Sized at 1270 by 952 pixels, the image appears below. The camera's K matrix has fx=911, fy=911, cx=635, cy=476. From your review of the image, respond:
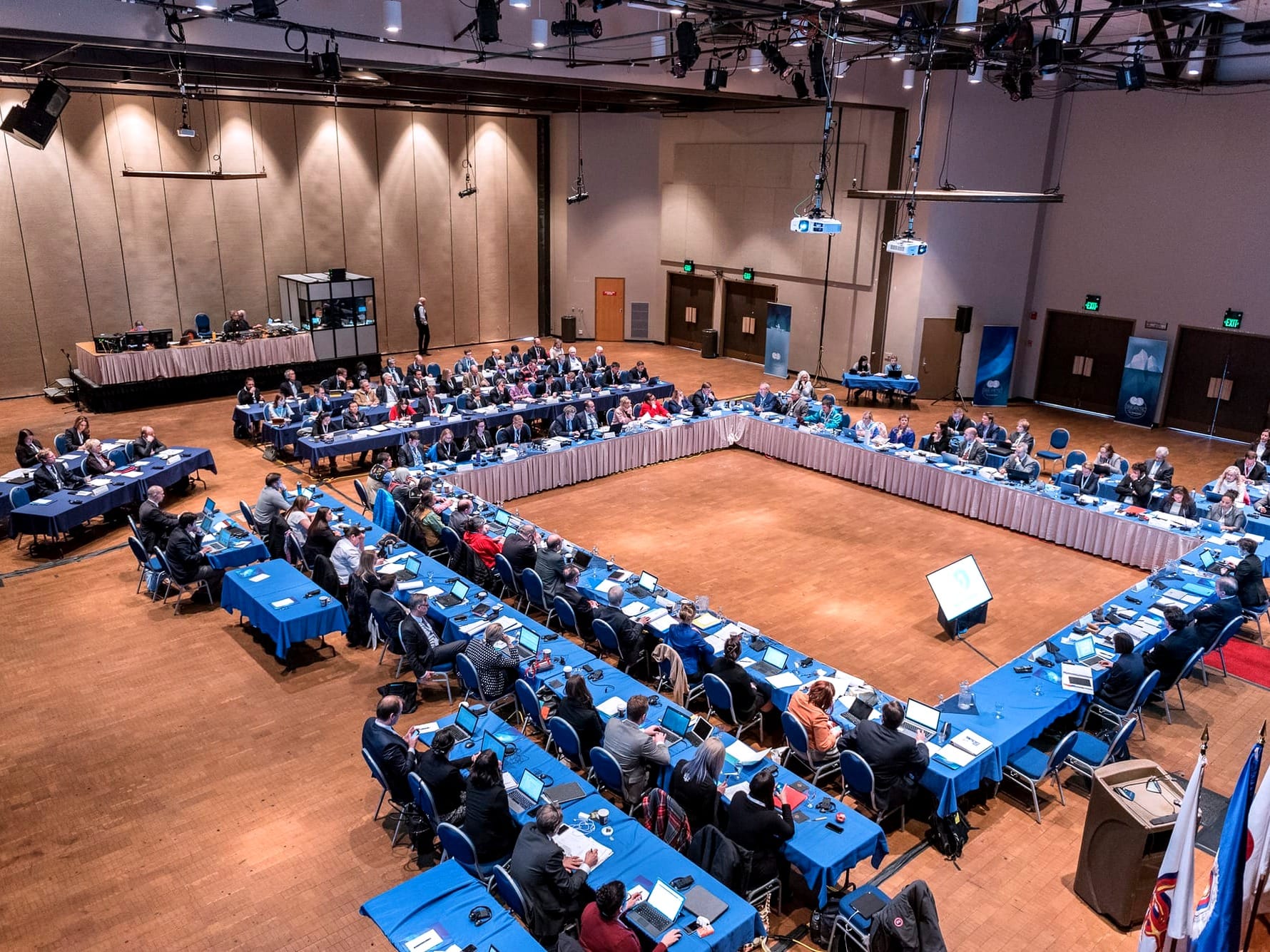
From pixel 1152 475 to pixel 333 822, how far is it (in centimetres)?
1314

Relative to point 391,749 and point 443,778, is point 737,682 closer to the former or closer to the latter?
point 443,778

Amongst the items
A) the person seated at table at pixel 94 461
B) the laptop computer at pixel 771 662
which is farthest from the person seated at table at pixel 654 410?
the person seated at table at pixel 94 461

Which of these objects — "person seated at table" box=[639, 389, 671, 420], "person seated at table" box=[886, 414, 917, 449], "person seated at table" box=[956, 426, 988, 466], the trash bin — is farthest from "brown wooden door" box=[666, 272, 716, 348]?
"person seated at table" box=[956, 426, 988, 466]

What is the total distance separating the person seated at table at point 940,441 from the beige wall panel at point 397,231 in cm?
1623

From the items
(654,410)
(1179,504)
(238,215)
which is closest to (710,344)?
(654,410)

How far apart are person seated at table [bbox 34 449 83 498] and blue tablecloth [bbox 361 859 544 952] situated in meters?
10.7

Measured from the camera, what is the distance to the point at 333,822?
784 centimetres

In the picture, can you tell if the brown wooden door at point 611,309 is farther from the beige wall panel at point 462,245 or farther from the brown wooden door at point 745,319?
the beige wall panel at point 462,245

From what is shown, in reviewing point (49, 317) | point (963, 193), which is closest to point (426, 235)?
point (49, 317)

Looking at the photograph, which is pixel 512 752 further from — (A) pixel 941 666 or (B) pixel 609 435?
(B) pixel 609 435

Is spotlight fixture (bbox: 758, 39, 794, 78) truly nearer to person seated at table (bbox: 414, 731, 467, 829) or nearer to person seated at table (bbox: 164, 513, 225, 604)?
person seated at table (bbox: 164, 513, 225, 604)

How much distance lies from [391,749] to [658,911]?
264 centimetres

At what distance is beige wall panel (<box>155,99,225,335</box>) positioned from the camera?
22.0 metres

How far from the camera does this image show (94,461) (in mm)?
14258
